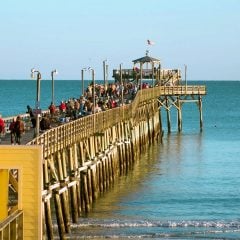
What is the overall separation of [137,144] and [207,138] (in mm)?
21237

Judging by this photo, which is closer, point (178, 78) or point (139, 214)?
point (139, 214)

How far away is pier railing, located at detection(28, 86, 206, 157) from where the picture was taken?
30.5m

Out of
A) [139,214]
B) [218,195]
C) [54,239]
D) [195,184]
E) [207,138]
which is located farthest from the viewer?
[207,138]

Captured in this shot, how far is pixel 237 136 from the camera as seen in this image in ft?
286

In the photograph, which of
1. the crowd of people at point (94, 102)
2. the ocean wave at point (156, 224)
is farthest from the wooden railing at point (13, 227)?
the crowd of people at point (94, 102)

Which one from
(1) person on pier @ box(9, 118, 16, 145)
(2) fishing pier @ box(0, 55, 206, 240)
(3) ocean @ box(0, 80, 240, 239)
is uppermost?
(1) person on pier @ box(9, 118, 16, 145)

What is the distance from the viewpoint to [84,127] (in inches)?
1499

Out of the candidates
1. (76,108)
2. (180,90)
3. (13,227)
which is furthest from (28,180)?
(180,90)

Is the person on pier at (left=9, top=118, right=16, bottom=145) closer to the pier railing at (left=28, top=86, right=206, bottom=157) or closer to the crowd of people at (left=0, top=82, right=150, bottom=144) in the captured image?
the crowd of people at (left=0, top=82, right=150, bottom=144)

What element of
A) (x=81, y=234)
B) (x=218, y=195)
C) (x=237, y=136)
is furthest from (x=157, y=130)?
(x=81, y=234)

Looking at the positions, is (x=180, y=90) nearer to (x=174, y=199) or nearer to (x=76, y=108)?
(x=76, y=108)

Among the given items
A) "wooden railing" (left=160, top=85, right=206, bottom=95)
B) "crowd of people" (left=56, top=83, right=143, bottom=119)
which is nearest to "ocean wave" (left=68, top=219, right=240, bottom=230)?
"crowd of people" (left=56, top=83, right=143, bottom=119)

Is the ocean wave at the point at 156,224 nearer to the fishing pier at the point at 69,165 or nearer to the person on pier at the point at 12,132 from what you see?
the fishing pier at the point at 69,165

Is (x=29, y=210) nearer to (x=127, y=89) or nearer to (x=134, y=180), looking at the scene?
(x=134, y=180)
